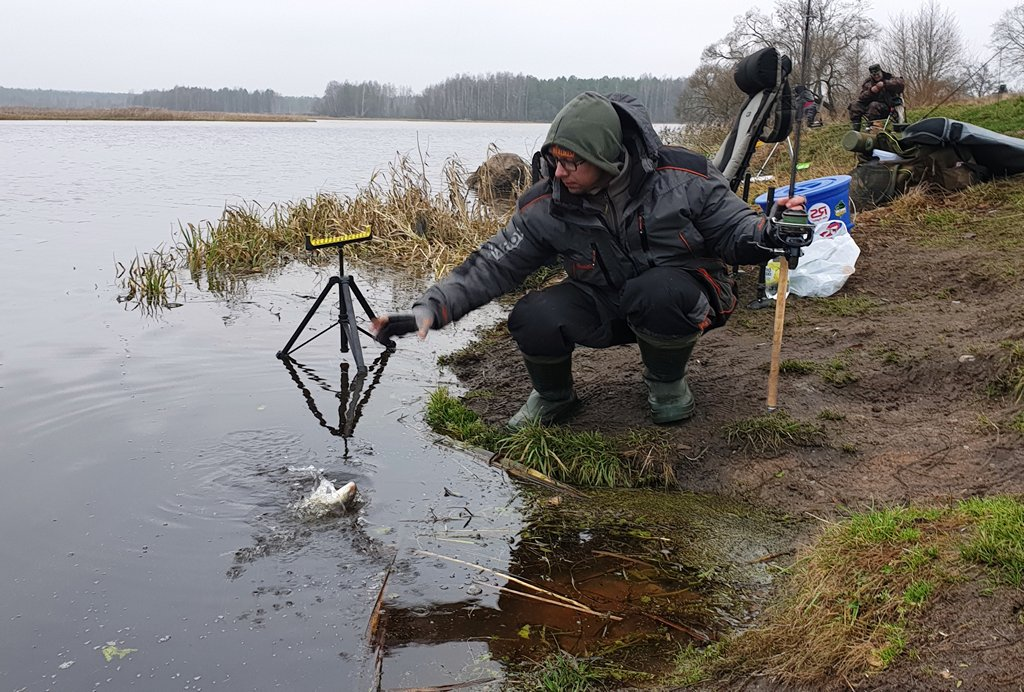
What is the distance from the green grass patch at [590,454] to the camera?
4.18 m

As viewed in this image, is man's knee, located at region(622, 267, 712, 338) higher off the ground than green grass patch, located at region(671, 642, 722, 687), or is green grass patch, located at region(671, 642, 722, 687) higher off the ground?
man's knee, located at region(622, 267, 712, 338)

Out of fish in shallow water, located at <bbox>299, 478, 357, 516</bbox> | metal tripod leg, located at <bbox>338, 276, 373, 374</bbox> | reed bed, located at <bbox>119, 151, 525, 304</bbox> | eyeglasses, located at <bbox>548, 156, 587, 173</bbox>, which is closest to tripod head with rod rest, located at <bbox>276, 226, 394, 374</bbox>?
metal tripod leg, located at <bbox>338, 276, 373, 374</bbox>

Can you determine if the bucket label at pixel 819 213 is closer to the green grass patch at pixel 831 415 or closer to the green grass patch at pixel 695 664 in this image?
the green grass patch at pixel 831 415

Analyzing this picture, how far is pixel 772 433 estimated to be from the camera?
4238mm

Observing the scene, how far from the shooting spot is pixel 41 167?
78.1 feet

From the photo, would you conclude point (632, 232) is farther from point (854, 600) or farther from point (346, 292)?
point (346, 292)

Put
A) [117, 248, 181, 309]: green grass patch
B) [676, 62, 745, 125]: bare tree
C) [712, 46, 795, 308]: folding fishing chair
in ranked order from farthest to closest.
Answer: [676, 62, 745, 125]: bare tree
[117, 248, 181, 309]: green grass patch
[712, 46, 795, 308]: folding fishing chair

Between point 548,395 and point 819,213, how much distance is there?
3.16m

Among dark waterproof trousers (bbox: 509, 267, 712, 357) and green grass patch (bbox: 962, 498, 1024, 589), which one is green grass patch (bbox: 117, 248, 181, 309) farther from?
green grass patch (bbox: 962, 498, 1024, 589)

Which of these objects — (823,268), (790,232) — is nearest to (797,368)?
(790,232)

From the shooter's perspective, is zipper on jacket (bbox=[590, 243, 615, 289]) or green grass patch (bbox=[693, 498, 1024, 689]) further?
zipper on jacket (bbox=[590, 243, 615, 289])

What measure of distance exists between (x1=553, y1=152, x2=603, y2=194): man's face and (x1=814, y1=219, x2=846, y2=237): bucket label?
3.35 metres

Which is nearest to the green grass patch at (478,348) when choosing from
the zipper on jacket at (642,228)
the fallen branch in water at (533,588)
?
the zipper on jacket at (642,228)

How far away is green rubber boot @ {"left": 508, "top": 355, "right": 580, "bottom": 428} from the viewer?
459 centimetres
